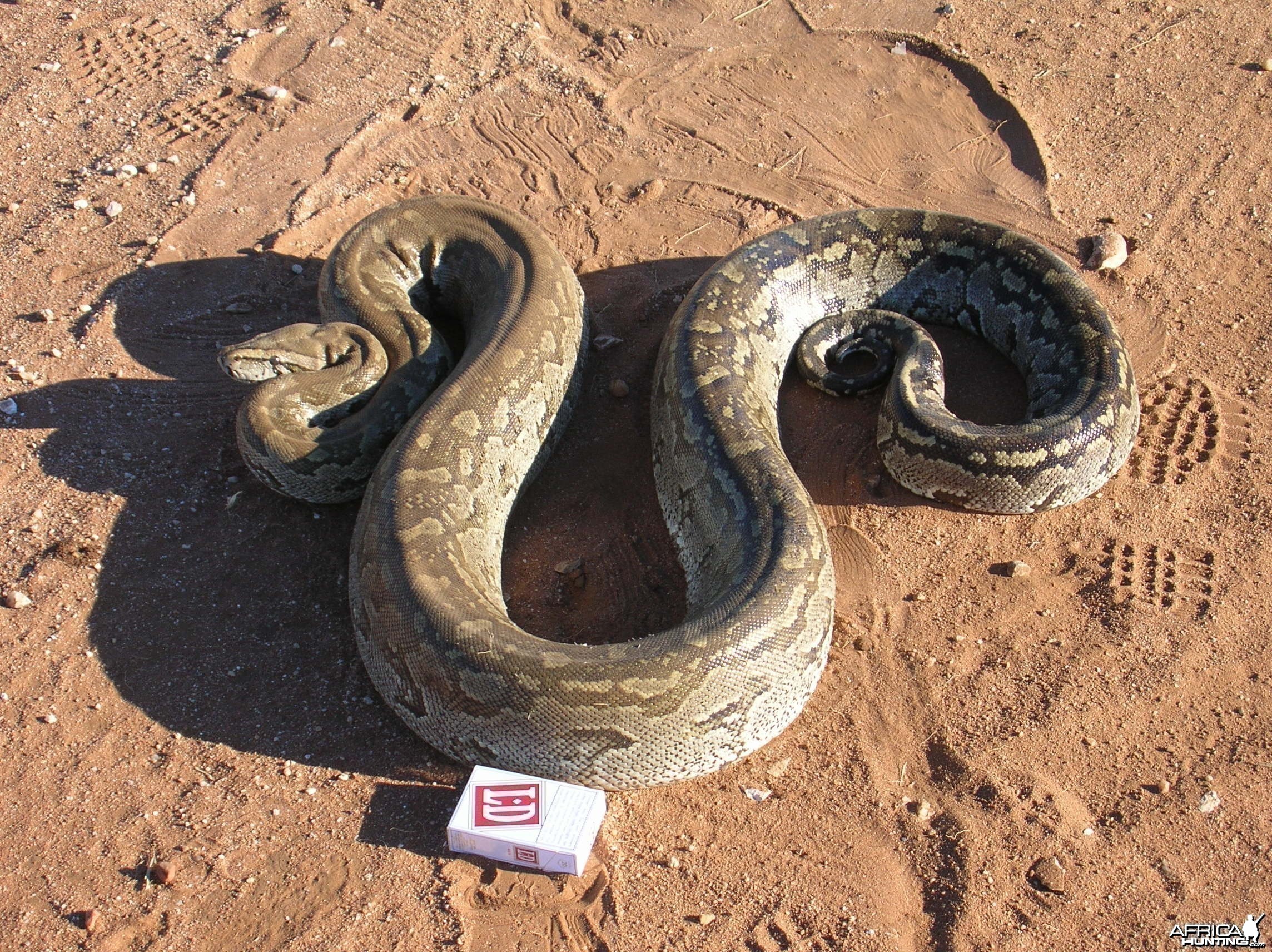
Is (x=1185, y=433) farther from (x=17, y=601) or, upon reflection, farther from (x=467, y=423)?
(x=17, y=601)

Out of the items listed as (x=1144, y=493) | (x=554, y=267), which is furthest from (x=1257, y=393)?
(x=554, y=267)

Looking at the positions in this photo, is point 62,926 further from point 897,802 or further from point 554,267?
point 554,267

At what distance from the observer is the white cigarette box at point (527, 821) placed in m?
5.91

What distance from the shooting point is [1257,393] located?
895 cm

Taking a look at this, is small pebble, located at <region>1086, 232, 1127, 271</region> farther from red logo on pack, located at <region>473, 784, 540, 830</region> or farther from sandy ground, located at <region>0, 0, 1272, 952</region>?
red logo on pack, located at <region>473, 784, 540, 830</region>

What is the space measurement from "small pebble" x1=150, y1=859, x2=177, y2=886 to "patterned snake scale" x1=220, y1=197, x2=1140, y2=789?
169cm

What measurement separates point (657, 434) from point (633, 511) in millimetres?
738

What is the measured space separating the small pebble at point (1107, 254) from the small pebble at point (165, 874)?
399 inches

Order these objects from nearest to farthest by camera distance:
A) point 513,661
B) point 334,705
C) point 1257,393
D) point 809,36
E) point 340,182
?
1. point 513,661
2. point 334,705
3. point 1257,393
4. point 340,182
5. point 809,36

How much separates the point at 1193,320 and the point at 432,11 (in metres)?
10.7

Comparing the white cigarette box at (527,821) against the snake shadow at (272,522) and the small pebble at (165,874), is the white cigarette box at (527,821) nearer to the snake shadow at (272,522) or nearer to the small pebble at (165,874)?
the snake shadow at (272,522)

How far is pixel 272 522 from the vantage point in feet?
27.8

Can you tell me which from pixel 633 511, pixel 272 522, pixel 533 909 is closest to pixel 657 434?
pixel 633 511

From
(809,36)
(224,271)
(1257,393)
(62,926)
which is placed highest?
(809,36)
